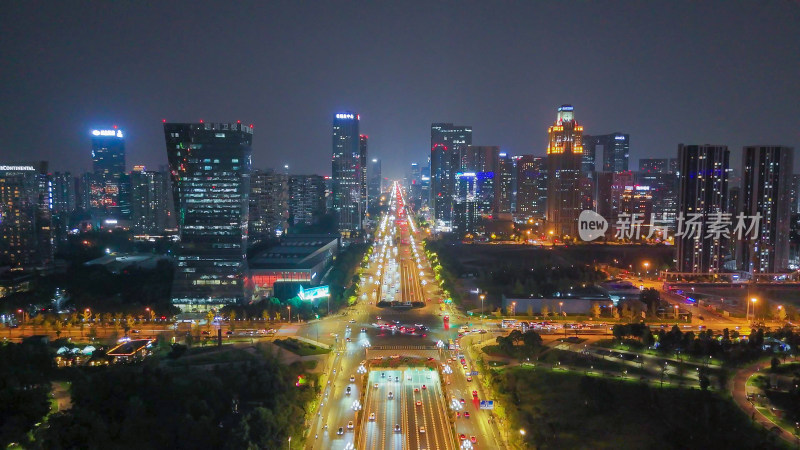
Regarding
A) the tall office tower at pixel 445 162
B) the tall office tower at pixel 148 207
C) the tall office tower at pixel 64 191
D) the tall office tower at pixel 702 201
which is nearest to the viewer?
the tall office tower at pixel 702 201

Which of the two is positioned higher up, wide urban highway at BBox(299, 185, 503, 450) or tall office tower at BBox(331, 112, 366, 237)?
tall office tower at BBox(331, 112, 366, 237)

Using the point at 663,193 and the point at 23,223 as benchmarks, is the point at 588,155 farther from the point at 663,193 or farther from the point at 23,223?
the point at 23,223

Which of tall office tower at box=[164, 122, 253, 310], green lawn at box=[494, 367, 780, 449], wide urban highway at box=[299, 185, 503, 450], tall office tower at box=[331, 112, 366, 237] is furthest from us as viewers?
tall office tower at box=[331, 112, 366, 237]

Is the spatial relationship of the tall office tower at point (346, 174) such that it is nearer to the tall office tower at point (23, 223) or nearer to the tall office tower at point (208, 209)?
the tall office tower at point (23, 223)

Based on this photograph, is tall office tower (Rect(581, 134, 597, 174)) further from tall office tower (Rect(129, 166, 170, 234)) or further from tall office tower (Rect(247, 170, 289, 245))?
tall office tower (Rect(129, 166, 170, 234))

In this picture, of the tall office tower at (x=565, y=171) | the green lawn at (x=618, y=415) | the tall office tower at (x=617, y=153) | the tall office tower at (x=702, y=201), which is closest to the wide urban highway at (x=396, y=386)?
the green lawn at (x=618, y=415)

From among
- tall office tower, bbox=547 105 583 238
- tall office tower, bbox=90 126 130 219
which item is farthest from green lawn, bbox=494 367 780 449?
tall office tower, bbox=90 126 130 219
